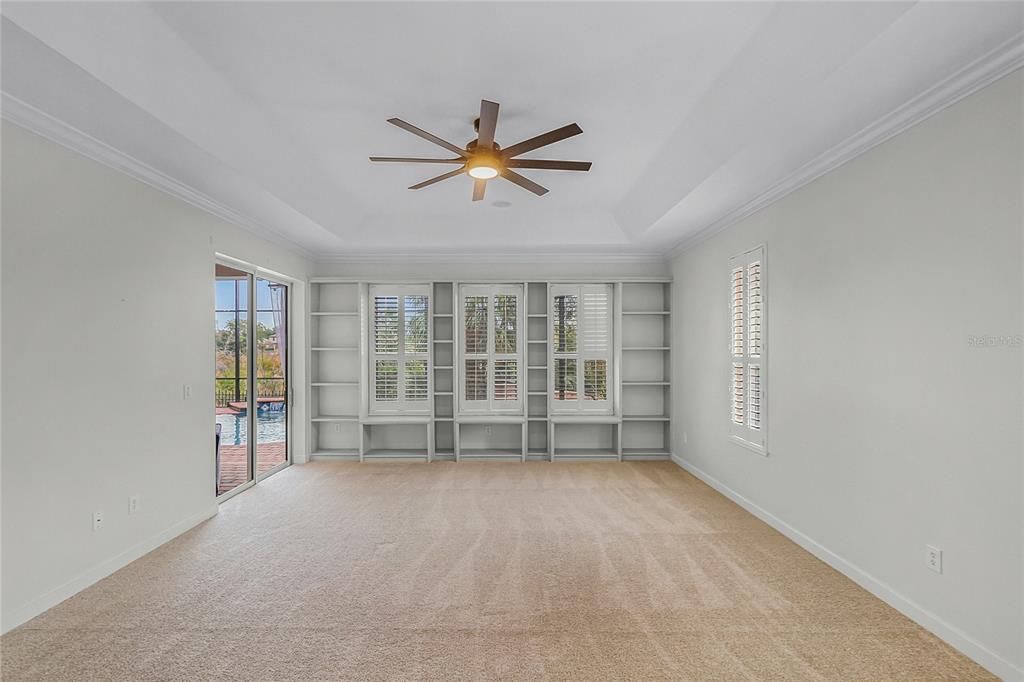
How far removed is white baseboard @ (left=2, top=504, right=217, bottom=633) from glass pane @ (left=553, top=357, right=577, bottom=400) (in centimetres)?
393

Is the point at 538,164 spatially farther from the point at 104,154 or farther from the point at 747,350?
the point at 104,154

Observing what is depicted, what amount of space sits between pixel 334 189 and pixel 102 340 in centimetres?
230

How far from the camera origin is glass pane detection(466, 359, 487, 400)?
259 inches

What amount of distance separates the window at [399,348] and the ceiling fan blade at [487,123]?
364 cm

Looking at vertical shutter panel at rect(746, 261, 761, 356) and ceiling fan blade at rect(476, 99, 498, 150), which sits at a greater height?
ceiling fan blade at rect(476, 99, 498, 150)

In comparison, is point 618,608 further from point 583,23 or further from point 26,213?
point 26,213

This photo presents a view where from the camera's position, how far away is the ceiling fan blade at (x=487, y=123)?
2568 mm

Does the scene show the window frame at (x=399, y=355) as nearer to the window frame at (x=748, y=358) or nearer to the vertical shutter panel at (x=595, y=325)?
the vertical shutter panel at (x=595, y=325)

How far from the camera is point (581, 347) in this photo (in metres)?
6.49

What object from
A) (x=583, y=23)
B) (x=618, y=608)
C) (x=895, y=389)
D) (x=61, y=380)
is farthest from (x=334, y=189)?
(x=895, y=389)

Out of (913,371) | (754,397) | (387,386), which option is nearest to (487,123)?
(913,371)

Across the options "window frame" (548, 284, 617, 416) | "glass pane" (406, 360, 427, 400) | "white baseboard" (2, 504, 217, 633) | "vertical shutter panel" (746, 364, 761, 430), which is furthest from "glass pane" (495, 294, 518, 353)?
"white baseboard" (2, 504, 217, 633)

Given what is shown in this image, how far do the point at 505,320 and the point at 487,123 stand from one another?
12.7 feet

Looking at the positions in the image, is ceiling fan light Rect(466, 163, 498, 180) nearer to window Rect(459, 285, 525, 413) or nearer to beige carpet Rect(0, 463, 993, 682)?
beige carpet Rect(0, 463, 993, 682)
